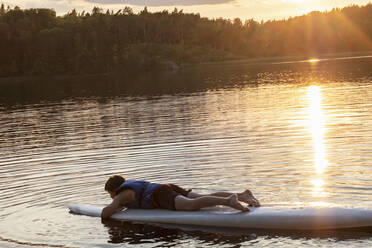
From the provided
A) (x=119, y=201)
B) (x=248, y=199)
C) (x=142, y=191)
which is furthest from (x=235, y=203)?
(x=119, y=201)

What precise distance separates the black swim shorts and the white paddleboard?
17cm

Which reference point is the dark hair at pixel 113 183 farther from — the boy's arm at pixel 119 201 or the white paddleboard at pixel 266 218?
the white paddleboard at pixel 266 218

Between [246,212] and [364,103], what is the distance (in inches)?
946

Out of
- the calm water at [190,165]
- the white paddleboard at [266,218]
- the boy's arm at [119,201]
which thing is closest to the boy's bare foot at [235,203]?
the white paddleboard at [266,218]

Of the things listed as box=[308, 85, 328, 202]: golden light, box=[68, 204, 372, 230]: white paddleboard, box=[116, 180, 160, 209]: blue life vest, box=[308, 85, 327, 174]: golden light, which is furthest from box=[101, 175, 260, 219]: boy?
box=[308, 85, 327, 174]: golden light

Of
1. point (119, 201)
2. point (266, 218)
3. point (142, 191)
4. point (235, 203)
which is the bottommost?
point (266, 218)

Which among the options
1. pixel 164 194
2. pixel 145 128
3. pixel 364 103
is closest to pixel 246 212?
pixel 164 194

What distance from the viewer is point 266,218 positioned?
12523 millimetres

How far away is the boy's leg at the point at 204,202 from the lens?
12.9 metres

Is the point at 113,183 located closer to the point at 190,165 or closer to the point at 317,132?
the point at 190,165

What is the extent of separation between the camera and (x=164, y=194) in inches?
547

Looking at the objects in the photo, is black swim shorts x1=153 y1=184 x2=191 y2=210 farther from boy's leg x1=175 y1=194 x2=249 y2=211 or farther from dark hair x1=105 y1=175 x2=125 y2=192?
dark hair x1=105 y1=175 x2=125 y2=192

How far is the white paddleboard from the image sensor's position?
12.0 metres

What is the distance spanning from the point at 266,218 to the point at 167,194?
2.51 m
